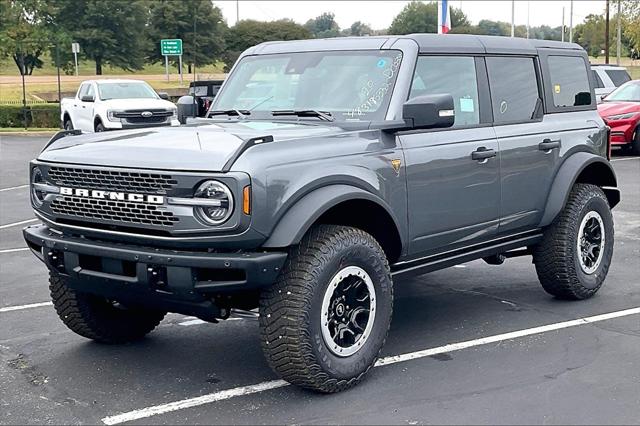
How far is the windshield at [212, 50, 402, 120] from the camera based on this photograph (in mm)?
5441

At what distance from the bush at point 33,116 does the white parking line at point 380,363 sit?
2881 centimetres

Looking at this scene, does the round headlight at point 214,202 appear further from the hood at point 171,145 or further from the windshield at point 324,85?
the windshield at point 324,85

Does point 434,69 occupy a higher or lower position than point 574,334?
higher

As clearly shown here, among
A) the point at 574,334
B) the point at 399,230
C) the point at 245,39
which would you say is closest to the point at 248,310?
the point at 399,230

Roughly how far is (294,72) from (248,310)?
1822 millimetres

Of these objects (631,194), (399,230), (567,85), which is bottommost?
(631,194)

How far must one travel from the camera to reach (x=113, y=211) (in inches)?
179

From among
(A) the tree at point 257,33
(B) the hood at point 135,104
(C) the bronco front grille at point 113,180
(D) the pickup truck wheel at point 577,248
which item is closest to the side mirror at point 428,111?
(C) the bronco front grille at point 113,180

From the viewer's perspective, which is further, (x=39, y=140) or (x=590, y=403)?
(x=39, y=140)

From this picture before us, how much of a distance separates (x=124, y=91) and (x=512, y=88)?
63.7 ft

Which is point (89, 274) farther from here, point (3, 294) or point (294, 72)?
point (3, 294)

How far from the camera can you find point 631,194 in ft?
42.1

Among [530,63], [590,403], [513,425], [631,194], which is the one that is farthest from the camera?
[631,194]

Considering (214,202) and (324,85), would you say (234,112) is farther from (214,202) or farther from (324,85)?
(214,202)
